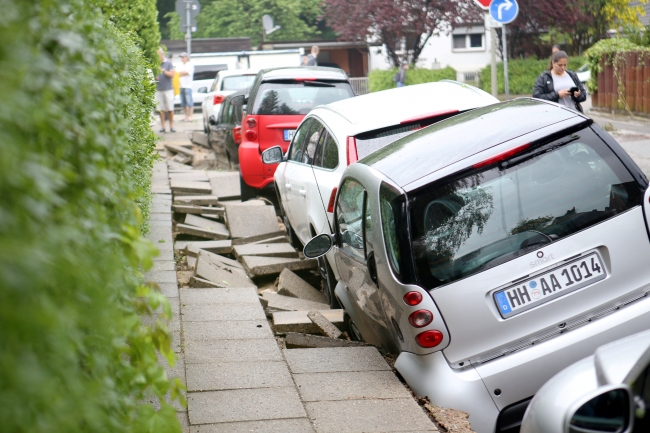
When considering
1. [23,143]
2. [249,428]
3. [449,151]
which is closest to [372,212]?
[449,151]

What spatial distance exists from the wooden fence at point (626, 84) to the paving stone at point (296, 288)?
1326cm

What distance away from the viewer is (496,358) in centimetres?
452

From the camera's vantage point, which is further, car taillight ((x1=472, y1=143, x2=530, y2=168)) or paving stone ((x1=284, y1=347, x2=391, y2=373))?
paving stone ((x1=284, y1=347, x2=391, y2=373))

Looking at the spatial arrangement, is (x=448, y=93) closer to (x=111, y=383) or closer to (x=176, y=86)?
(x=111, y=383)

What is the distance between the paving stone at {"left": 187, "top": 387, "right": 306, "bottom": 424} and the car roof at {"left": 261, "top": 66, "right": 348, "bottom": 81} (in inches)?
309

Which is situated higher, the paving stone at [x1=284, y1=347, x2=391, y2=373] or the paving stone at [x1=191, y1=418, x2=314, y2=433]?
the paving stone at [x1=191, y1=418, x2=314, y2=433]

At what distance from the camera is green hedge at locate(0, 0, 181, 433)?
140 centimetres

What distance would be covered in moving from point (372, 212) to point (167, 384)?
2660mm

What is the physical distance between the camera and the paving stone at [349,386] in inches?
189

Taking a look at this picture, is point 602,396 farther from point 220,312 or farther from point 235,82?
point 235,82

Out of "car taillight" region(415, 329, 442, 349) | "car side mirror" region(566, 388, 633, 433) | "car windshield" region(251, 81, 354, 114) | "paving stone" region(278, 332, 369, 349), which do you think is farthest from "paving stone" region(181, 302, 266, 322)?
"car windshield" region(251, 81, 354, 114)

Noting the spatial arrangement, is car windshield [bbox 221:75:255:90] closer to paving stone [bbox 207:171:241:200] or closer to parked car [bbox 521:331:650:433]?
paving stone [bbox 207:171:241:200]

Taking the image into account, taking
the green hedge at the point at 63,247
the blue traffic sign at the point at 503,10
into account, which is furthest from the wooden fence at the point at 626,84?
the green hedge at the point at 63,247

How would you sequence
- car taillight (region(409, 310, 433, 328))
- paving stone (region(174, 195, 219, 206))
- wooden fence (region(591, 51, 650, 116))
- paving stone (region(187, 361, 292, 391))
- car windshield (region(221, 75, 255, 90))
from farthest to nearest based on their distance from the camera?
1. car windshield (region(221, 75, 255, 90))
2. wooden fence (region(591, 51, 650, 116))
3. paving stone (region(174, 195, 219, 206))
4. paving stone (region(187, 361, 292, 391))
5. car taillight (region(409, 310, 433, 328))
